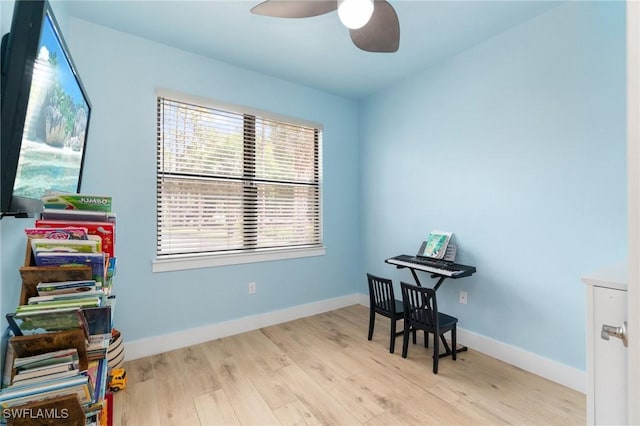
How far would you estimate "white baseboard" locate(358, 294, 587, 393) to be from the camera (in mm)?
1942

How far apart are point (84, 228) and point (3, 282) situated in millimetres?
357

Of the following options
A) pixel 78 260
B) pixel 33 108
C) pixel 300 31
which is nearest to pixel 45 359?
pixel 78 260

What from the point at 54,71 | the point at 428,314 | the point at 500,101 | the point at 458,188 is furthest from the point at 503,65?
the point at 54,71

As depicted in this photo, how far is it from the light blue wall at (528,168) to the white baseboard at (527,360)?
5 centimetres

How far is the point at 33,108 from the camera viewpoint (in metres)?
0.94

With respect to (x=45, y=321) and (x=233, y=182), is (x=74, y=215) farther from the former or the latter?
(x=233, y=182)

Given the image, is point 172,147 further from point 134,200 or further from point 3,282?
point 3,282

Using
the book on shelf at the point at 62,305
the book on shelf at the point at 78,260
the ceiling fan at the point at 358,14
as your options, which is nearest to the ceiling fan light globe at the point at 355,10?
the ceiling fan at the point at 358,14

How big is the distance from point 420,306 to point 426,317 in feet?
0.29

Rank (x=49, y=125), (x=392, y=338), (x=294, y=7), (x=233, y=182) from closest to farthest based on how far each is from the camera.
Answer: (x=49, y=125)
(x=294, y=7)
(x=392, y=338)
(x=233, y=182)

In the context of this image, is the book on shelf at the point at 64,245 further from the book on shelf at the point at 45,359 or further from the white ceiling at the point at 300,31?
the white ceiling at the point at 300,31

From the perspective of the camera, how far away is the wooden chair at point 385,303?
2.43 meters

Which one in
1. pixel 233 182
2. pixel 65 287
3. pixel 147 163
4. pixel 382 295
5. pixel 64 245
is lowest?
pixel 382 295

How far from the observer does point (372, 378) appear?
2.07m
